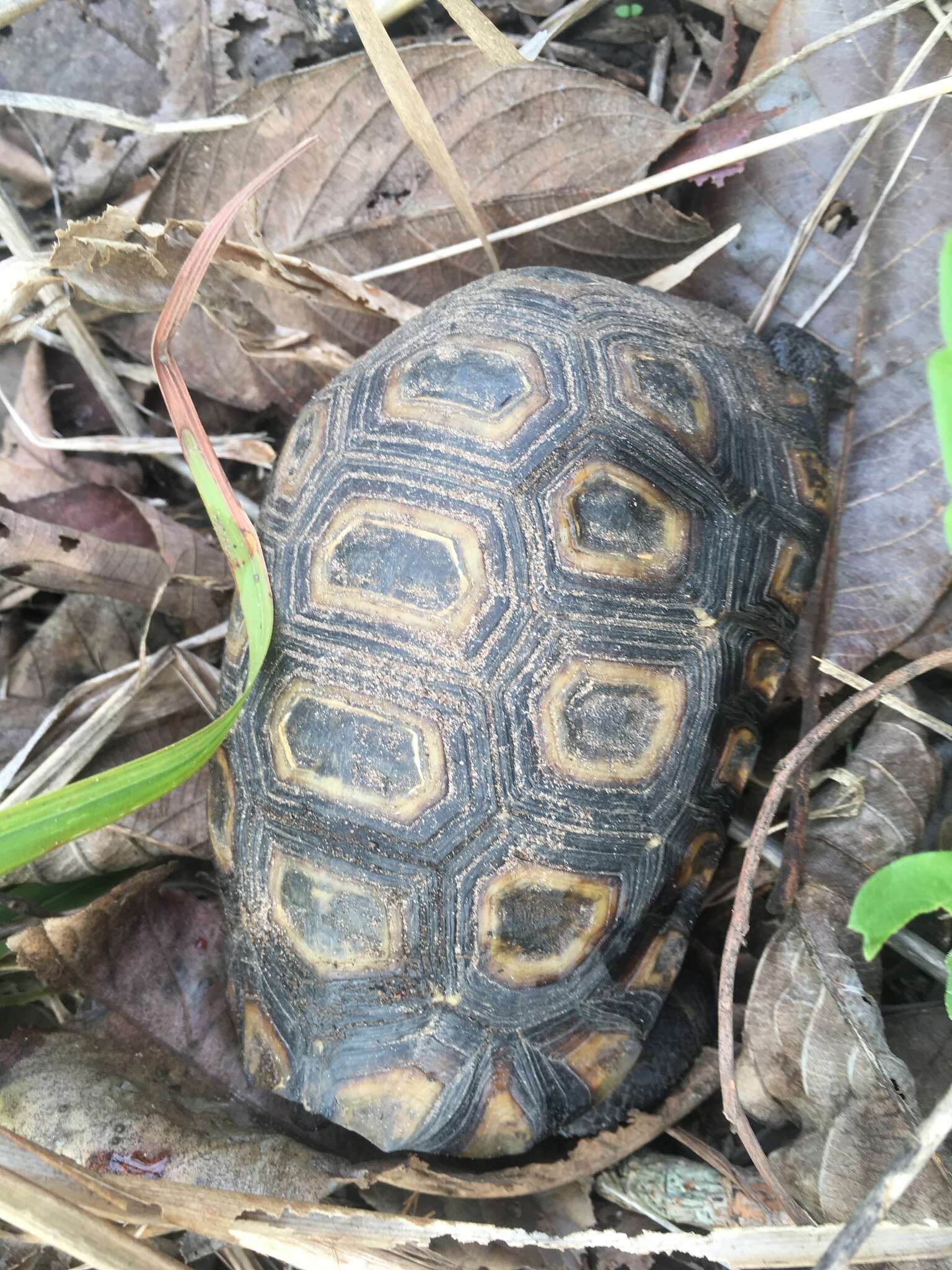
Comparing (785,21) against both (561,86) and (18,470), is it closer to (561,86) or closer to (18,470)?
(561,86)

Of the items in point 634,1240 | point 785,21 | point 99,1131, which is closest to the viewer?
point 634,1240

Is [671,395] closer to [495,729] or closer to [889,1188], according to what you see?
[495,729]

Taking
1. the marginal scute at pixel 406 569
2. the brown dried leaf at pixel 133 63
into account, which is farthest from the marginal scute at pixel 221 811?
the brown dried leaf at pixel 133 63

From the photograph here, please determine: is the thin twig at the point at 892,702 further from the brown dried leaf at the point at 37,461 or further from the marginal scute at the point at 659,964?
the brown dried leaf at the point at 37,461

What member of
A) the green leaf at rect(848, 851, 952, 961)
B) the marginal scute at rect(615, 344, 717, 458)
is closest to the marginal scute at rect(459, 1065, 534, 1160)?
the green leaf at rect(848, 851, 952, 961)

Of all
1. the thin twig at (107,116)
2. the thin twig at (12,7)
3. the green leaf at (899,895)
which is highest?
the thin twig at (12,7)

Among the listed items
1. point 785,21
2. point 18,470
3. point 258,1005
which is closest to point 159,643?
point 18,470
